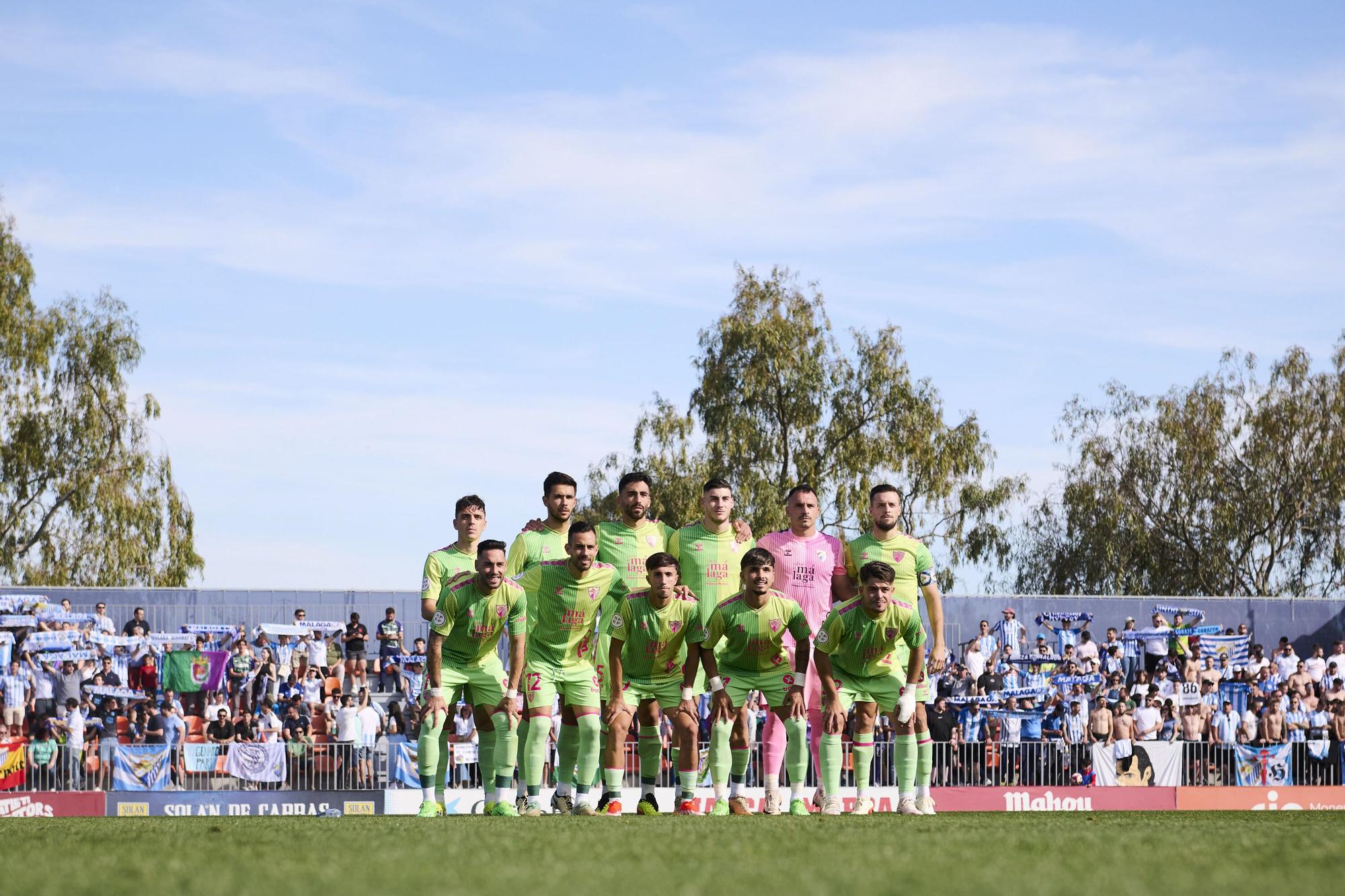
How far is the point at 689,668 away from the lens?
11.4m

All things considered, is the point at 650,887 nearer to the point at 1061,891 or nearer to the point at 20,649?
the point at 1061,891

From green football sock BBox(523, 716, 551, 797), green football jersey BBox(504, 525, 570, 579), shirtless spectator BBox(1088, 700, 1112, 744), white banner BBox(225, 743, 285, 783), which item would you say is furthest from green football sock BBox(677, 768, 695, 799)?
shirtless spectator BBox(1088, 700, 1112, 744)

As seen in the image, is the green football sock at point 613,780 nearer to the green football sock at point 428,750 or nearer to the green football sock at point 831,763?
the green football sock at point 428,750

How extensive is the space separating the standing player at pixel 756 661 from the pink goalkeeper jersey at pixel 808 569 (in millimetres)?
812

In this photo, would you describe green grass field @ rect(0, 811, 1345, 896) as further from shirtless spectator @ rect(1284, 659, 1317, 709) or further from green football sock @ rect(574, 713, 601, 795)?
shirtless spectator @ rect(1284, 659, 1317, 709)

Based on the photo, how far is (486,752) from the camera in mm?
11656

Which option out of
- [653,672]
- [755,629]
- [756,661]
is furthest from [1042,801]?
[653,672]

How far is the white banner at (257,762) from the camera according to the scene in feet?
67.9

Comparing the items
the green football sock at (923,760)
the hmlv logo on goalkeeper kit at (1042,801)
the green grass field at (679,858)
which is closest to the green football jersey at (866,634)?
the green football sock at (923,760)

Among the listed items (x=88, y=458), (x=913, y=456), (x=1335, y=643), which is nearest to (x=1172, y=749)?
(x=1335, y=643)

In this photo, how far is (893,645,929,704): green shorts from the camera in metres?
11.7

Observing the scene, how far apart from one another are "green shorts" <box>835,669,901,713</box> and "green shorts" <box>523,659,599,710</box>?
1.89 metres

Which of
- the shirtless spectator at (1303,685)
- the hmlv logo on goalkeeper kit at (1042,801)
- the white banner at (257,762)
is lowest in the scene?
the hmlv logo on goalkeeper kit at (1042,801)

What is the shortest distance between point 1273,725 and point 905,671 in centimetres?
1446
